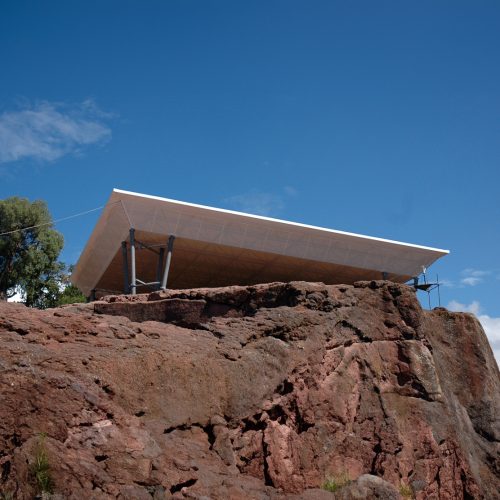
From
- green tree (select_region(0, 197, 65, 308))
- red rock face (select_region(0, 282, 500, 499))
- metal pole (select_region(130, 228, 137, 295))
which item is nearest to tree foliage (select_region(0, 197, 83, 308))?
green tree (select_region(0, 197, 65, 308))

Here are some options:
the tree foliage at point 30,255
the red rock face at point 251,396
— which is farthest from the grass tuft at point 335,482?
the tree foliage at point 30,255

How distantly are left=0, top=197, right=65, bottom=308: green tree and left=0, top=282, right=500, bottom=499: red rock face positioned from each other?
28.4 metres

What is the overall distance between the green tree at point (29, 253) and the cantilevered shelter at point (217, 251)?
1160 centimetres

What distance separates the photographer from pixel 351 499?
1129cm

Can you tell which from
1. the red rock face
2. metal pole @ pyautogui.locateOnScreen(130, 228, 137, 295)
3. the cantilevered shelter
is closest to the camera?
the red rock face

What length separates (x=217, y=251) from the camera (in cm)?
2691

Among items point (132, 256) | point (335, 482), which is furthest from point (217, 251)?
point (335, 482)

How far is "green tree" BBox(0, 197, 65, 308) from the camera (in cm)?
4081

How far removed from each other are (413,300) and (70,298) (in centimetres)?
2897

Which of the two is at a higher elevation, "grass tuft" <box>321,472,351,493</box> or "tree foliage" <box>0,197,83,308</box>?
"tree foliage" <box>0,197,83,308</box>

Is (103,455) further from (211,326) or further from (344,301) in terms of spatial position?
(344,301)

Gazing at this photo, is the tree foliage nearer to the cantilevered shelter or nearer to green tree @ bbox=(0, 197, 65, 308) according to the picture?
green tree @ bbox=(0, 197, 65, 308)

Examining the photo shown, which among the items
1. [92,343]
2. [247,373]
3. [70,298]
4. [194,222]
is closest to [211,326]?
[247,373]

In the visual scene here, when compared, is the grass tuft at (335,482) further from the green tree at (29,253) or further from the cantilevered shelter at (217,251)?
the green tree at (29,253)
